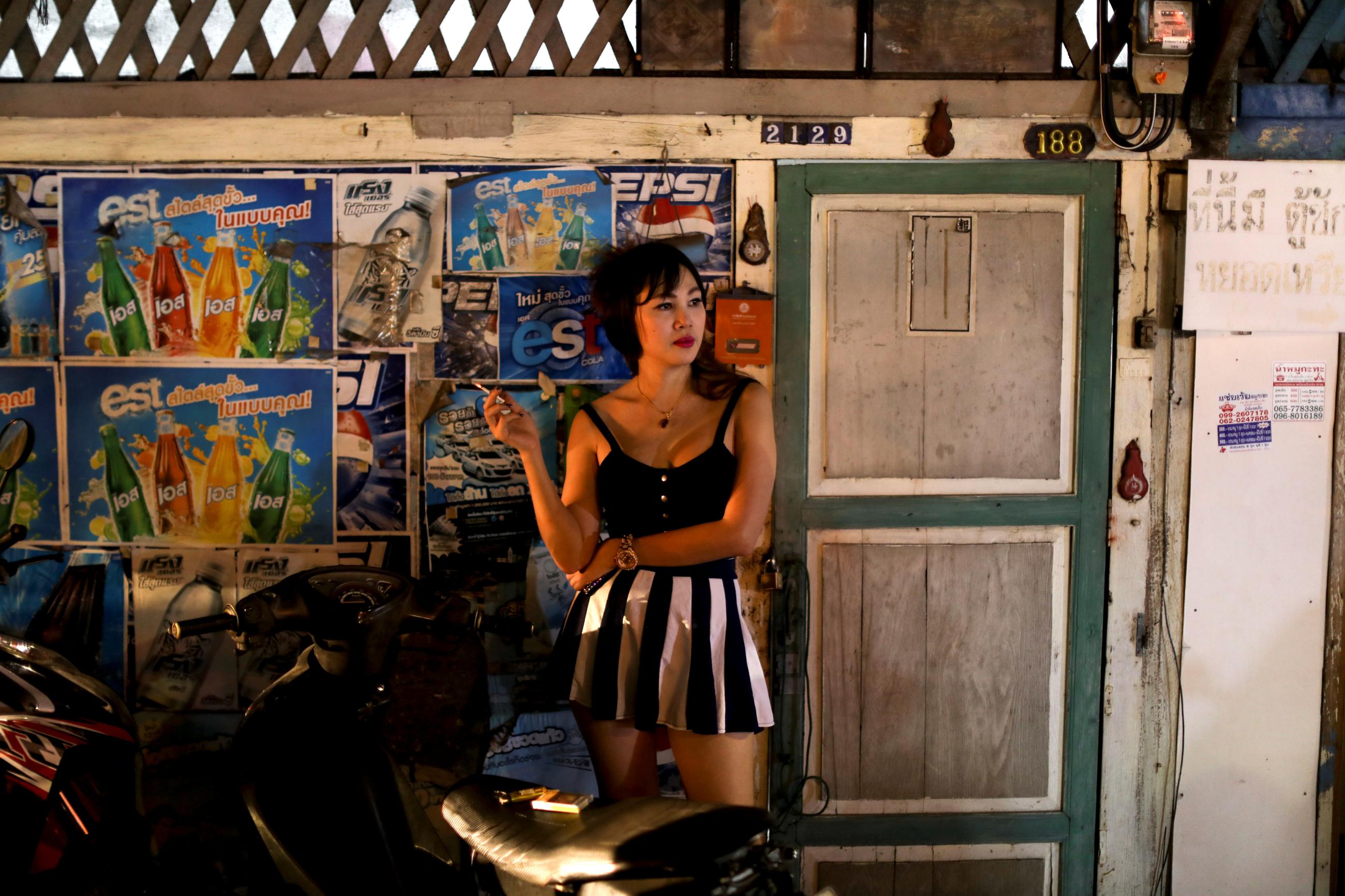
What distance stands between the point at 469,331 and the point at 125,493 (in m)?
1.12

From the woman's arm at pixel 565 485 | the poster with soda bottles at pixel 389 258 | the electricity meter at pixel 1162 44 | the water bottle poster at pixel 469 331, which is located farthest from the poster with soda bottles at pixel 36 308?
the electricity meter at pixel 1162 44

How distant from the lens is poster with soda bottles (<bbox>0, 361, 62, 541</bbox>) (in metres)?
2.71

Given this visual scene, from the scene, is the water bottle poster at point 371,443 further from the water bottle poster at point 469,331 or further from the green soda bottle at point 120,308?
the green soda bottle at point 120,308

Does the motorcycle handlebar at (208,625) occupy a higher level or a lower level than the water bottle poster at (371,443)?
lower

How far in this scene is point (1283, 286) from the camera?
2678 mm

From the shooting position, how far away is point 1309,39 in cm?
257

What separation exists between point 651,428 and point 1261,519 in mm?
1853

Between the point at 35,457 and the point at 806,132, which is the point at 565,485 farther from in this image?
the point at 35,457

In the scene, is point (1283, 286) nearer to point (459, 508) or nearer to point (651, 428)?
point (651, 428)

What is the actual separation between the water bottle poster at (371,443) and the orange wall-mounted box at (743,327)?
0.91 meters

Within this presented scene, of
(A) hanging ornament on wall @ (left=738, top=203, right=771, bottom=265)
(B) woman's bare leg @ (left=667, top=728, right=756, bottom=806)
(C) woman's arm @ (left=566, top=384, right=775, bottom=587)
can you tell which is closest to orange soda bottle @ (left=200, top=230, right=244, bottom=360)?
(C) woman's arm @ (left=566, top=384, right=775, bottom=587)

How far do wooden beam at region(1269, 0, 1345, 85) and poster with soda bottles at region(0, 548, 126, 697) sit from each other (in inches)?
143

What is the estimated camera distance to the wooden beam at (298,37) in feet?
8.55

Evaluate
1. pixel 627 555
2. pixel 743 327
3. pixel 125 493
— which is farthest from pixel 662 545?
pixel 125 493
